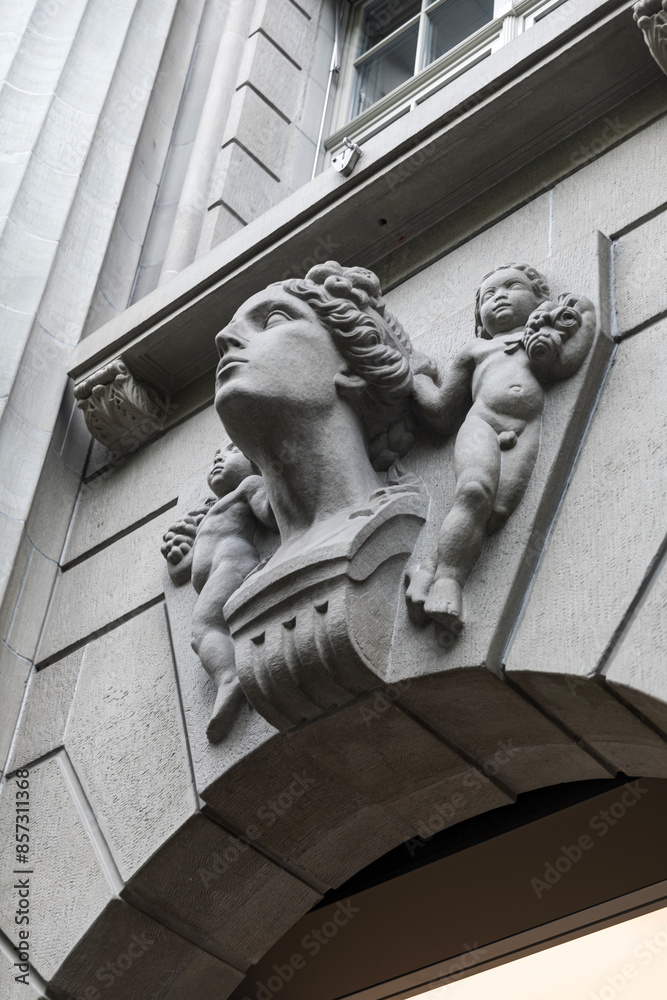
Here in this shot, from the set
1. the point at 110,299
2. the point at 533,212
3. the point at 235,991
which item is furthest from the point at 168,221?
the point at 235,991

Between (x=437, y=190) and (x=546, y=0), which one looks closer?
(x=437, y=190)

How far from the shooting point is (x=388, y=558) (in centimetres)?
321

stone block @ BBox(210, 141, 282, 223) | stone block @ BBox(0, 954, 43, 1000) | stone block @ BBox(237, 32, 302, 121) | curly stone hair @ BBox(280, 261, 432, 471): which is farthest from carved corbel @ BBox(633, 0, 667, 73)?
stone block @ BBox(0, 954, 43, 1000)

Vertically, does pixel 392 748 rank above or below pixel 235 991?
above

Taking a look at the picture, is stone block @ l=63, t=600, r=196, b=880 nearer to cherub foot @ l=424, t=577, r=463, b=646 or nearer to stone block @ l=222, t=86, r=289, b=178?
cherub foot @ l=424, t=577, r=463, b=646

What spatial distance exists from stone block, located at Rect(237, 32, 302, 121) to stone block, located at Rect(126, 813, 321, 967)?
13.8 feet

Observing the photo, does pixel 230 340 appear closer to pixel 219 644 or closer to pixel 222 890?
pixel 219 644

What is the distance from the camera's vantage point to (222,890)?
3.61 m

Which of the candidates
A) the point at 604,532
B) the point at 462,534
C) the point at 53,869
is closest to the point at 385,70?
the point at 462,534

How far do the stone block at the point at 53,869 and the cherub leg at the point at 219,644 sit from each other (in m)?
0.66

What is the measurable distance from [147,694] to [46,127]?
2.95 m

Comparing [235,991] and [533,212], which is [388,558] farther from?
[235,991]

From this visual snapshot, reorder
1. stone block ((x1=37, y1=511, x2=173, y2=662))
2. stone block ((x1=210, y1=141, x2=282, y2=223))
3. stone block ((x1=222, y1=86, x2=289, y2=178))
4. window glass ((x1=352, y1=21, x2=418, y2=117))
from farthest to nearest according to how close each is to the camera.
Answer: window glass ((x1=352, y1=21, x2=418, y2=117)), stone block ((x1=222, y1=86, x2=289, y2=178)), stone block ((x1=210, y1=141, x2=282, y2=223)), stone block ((x1=37, y1=511, x2=173, y2=662))

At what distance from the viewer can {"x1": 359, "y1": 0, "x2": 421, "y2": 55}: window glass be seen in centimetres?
695
